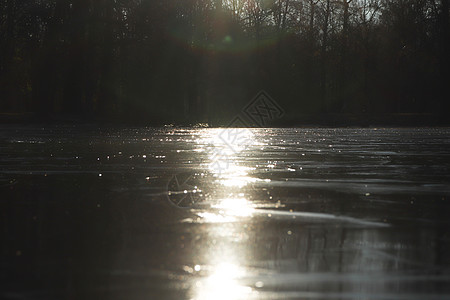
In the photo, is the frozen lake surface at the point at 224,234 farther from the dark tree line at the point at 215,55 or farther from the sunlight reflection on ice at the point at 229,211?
the dark tree line at the point at 215,55

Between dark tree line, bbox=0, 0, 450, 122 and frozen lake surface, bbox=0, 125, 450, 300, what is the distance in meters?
39.0

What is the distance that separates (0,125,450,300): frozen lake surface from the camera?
16.2ft

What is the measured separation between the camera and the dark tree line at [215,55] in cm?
5225

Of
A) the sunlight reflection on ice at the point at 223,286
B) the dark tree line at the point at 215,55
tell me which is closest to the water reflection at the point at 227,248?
the sunlight reflection on ice at the point at 223,286

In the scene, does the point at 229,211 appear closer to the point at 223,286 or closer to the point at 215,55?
the point at 223,286

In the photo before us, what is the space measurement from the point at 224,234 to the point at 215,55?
5592 cm

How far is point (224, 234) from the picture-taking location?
22.7 feet

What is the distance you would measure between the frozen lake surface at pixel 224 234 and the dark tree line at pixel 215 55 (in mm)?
39007

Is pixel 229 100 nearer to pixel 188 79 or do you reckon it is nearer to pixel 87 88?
pixel 188 79

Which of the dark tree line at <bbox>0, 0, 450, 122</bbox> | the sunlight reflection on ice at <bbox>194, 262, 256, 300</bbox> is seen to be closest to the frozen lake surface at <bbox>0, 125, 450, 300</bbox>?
the sunlight reflection on ice at <bbox>194, 262, 256, 300</bbox>

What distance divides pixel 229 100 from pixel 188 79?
22.6ft

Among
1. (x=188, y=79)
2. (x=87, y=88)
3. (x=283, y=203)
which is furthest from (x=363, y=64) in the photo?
(x=283, y=203)

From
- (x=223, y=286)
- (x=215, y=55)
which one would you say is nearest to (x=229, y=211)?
(x=223, y=286)

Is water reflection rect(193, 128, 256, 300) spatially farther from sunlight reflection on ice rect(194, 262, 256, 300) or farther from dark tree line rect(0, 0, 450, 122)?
dark tree line rect(0, 0, 450, 122)
